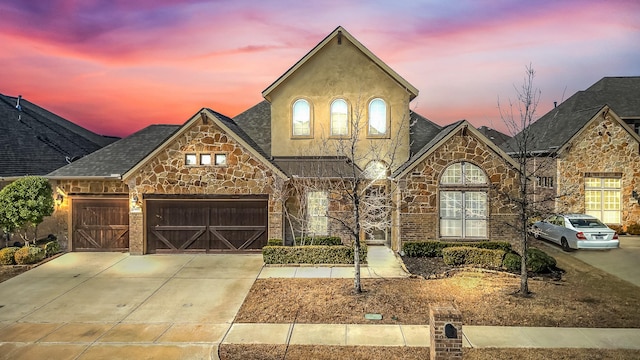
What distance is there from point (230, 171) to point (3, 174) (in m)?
12.2

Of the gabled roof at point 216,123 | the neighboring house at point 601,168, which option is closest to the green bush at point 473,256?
the gabled roof at point 216,123

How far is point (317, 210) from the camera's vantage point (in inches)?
786

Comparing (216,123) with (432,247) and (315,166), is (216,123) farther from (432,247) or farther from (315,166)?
(432,247)

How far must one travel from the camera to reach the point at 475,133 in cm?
1773

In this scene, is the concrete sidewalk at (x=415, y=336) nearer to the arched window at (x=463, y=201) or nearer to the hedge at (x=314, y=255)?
the hedge at (x=314, y=255)

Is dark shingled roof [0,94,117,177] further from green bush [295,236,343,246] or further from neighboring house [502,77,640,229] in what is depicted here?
neighboring house [502,77,640,229]

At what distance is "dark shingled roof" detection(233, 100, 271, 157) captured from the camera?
22516 mm

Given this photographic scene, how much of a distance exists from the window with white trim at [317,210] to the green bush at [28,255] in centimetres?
1107

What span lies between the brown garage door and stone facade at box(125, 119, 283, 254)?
978 mm

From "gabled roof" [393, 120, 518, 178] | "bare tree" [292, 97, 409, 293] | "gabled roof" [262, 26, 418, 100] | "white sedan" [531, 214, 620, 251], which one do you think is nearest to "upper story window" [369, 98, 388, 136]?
"bare tree" [292, 97, 409, 293]

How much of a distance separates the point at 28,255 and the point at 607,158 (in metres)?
27.7

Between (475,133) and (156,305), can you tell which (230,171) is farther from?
(475,133)

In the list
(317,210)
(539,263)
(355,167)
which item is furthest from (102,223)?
(539,263)

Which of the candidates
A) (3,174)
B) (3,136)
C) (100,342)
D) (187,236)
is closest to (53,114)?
(3,136)
